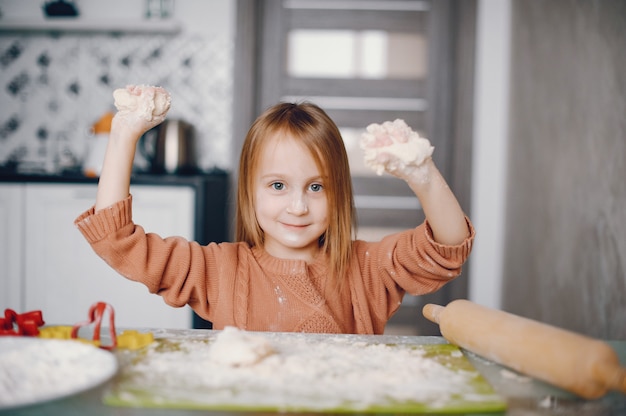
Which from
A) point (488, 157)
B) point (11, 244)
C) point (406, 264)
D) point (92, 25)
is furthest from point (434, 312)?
point (92, 25)

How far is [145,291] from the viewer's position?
2275 mm

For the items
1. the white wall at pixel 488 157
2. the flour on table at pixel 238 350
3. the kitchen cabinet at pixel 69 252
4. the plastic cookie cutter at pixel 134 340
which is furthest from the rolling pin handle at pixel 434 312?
the white wall at pixel 488 157

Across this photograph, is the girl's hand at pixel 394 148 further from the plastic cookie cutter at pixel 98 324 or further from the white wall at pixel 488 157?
Answer: the white wall at pixel 488 157

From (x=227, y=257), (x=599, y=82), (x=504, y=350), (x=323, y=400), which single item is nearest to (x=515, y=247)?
(x=599, y=82)

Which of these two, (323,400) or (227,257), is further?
(227,257)

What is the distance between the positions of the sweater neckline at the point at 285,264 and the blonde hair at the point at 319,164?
2cm

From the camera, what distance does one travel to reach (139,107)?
859 millimetres

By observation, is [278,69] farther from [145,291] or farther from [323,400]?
[323,400]

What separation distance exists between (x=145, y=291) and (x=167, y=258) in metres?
1.38

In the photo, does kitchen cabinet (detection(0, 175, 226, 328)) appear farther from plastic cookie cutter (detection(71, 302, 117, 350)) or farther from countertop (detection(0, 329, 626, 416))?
countertop (detection(0, 329, 626, 416))

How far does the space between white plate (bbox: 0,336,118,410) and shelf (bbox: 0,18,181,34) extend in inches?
88.5

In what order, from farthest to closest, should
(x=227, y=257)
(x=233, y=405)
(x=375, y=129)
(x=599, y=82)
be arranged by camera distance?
1. (x=599, y=82)
2. (x=227, y=257)
3. (x=375, y=129)
4. (x=233, y=405)

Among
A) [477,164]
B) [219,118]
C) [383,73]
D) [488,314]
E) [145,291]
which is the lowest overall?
[145,291]

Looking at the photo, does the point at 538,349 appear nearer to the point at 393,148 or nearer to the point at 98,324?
A: the point at 393,148
